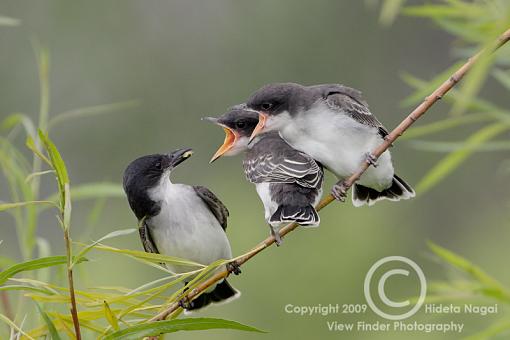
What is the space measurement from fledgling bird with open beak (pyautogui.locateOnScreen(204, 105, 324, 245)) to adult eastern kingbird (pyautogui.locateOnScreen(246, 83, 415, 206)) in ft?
0.29

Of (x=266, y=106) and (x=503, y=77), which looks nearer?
(x=503, y=77)

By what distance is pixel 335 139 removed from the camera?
147 inches

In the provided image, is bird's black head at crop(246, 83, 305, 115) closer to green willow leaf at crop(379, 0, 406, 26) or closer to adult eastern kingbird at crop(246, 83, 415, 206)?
adult eastern kingbird at crop(246, 83, 415, 206)

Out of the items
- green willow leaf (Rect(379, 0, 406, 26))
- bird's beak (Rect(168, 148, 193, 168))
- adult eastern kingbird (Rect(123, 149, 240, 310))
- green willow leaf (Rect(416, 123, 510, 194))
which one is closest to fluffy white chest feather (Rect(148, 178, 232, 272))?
adult eastern kingbird (Rect(123, 149, 240, 310))

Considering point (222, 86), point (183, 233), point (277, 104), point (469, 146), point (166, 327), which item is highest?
point (222, 86)

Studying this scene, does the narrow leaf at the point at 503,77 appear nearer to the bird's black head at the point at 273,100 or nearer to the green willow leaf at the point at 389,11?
the bird's black head at the point at 273,100

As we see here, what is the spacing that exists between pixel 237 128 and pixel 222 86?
23.0 ft

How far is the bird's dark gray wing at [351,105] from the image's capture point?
3881mm

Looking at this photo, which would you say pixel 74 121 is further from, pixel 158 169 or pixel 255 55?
Answer: pixel 158 169

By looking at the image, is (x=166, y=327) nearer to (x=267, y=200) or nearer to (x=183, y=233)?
(x=267, y=200)

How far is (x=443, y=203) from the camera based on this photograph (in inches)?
391

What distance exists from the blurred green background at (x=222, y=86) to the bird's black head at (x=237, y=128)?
300 cm

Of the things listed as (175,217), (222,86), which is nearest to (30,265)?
(175,217)

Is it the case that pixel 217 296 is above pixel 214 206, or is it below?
below
